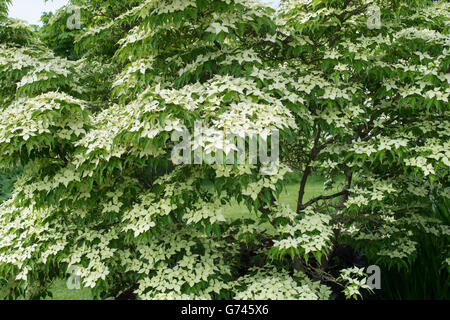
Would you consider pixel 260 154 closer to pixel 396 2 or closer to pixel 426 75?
pixel 426 75

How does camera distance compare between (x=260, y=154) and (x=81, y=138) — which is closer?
(x=260, y=154)

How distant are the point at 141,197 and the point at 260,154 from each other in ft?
3.32

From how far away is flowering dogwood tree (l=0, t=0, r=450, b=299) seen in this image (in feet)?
8.05

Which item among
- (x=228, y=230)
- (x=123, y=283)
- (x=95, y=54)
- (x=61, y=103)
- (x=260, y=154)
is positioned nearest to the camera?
(x=260, y=154)

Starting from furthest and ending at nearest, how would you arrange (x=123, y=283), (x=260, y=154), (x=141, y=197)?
(x=123, y=283), (x=141, y=197), (x=260, y=154)

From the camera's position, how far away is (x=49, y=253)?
285 cm

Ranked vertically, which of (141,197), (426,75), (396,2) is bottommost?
(141,197)

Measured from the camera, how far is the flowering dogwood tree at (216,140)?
246cm

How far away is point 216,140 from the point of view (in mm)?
2127

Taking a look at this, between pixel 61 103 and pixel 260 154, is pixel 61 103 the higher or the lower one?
the higher one
